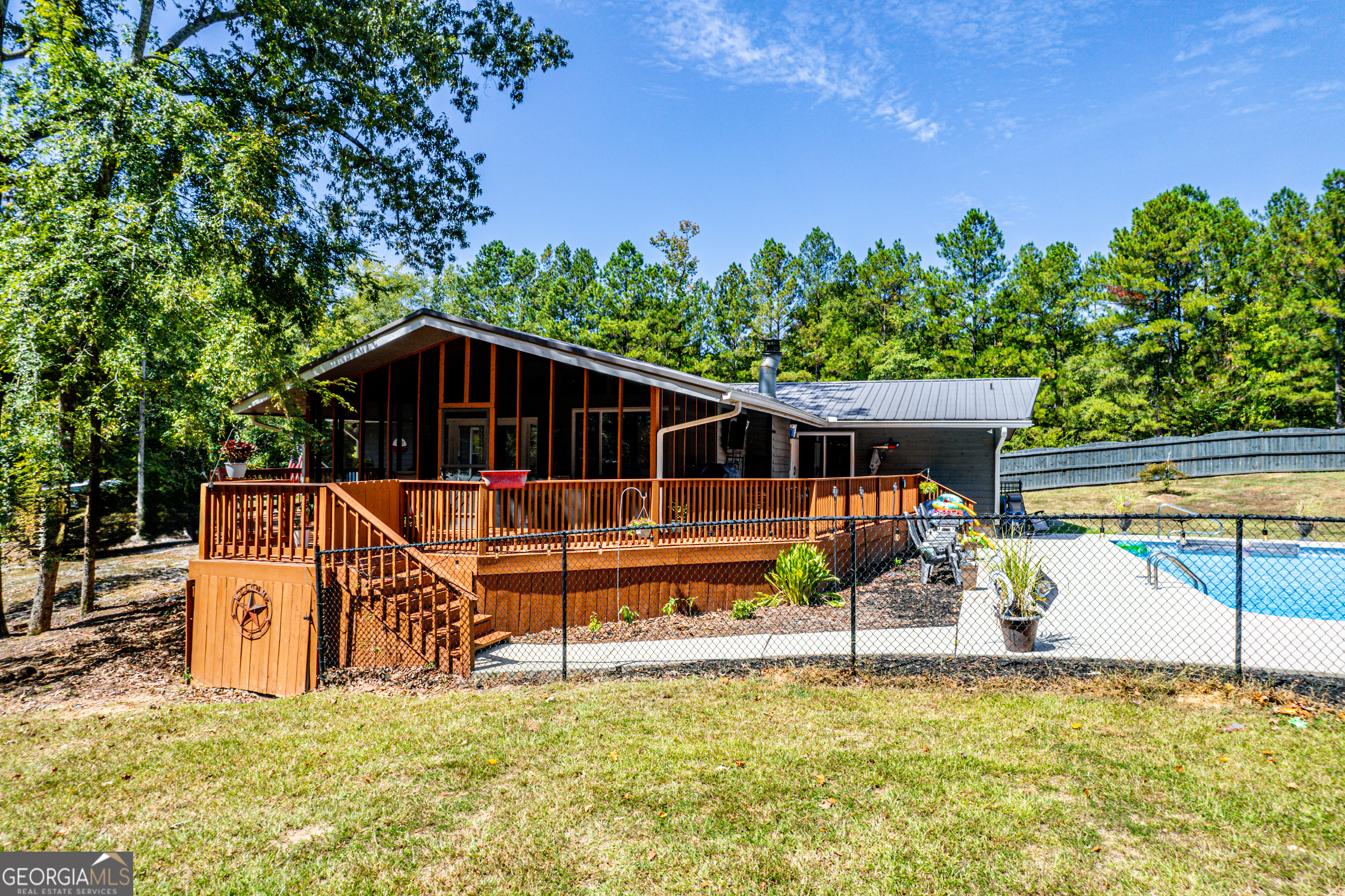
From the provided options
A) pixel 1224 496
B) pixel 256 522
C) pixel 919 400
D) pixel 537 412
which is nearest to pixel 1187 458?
pixel 1224 496

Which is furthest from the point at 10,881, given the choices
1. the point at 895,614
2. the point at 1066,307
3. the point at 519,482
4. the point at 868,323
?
the point at 1066,307

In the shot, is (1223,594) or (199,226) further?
(1223,594)

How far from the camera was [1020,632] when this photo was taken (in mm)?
6516

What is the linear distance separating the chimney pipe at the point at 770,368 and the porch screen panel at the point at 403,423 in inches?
333

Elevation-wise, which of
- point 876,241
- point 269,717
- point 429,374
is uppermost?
point 876,241

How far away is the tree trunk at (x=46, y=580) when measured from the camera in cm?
1081

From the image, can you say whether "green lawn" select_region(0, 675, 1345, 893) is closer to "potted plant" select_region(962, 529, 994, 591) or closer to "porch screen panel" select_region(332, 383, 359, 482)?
"potted plant" select_region(962, 529, 994, 591)

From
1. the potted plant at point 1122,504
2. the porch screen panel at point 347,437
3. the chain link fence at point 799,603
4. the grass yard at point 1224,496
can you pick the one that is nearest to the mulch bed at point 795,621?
the chain link fence at point 799,603

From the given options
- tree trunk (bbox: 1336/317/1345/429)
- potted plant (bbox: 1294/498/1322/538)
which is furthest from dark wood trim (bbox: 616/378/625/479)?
tree trunk (bbox: 1336/317/1345/429)

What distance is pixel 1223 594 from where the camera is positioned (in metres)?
11.4

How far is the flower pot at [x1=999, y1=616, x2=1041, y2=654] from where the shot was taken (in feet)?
21.3

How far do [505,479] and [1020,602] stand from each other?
6107 millimetres

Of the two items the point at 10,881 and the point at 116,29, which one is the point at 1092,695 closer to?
the point at 10,881

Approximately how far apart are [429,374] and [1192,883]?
12.0 m
